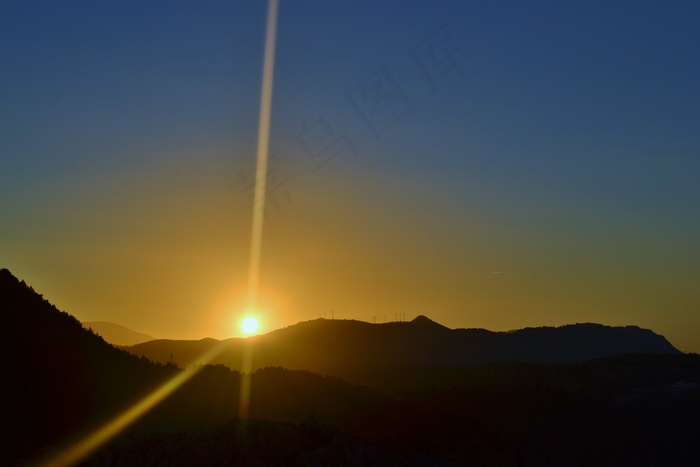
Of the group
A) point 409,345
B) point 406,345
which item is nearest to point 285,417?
point 406,345

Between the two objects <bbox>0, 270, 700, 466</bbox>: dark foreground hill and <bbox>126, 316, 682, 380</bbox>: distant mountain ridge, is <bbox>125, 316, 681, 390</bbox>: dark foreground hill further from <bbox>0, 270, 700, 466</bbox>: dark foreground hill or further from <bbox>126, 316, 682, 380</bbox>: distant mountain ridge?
<bbox>0, 270, 700, 466</bbox>: dark foreground hill

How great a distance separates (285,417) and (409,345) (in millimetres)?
109608

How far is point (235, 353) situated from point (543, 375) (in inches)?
2519

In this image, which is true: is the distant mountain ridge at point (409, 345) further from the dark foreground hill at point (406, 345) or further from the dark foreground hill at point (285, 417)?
the dark foreground hill at point (285, 417)

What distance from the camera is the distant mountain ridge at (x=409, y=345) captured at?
136 metres

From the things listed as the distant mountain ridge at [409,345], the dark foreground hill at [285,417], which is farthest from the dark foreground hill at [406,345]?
the dark foreground hill at [285,417]

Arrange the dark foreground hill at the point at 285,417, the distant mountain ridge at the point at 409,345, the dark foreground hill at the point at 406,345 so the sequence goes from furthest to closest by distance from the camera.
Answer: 1. the distant mountain ridge at the point at 409,345
2. the dark foreground hill at the point at 406,345
3. the dark foreground hill at the point at 285,417

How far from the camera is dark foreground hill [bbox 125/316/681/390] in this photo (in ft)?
443

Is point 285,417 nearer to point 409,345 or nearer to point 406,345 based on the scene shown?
point 406,345

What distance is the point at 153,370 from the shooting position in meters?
Answer: 43.9

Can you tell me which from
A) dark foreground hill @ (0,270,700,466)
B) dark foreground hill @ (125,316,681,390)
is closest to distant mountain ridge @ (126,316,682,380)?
dark foreground hill @ (125,316,681,390)

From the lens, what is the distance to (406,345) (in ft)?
501

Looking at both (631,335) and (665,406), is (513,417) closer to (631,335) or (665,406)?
(665,406)

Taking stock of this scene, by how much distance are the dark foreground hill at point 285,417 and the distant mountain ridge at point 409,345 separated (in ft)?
236
